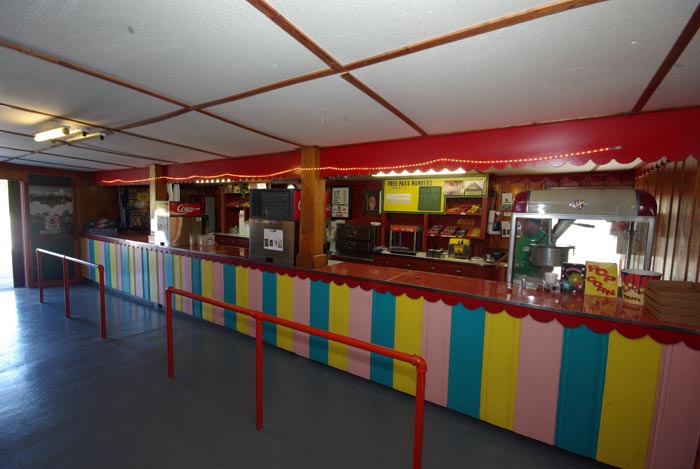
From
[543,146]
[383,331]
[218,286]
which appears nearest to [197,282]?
[218,286]

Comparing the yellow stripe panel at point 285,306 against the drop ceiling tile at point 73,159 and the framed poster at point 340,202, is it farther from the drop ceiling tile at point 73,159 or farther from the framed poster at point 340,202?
the drop ceiling tile at point 73,159

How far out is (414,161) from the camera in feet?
9.63

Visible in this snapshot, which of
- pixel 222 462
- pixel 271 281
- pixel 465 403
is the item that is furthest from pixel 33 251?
pixel 465 403

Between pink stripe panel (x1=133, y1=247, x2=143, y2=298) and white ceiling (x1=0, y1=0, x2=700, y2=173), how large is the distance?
292 cm

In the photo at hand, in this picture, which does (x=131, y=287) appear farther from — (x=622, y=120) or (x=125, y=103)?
(x=622, y=120)

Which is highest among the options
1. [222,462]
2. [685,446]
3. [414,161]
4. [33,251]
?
[414,161]

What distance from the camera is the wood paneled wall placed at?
2.21m

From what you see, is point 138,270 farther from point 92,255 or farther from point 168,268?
point 92,255

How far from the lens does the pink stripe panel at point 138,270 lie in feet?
16.8

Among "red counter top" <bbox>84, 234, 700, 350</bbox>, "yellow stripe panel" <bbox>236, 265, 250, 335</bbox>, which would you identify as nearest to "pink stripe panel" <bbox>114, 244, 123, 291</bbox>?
"yellow stripe panel" <bbox>236, 265, 250, 335</bbox>

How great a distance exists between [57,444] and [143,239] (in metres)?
3.93

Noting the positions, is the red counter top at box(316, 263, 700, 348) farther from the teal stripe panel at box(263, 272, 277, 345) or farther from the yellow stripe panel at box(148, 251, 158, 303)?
the yellow stripe panel at box(148, 251, 158, 303)

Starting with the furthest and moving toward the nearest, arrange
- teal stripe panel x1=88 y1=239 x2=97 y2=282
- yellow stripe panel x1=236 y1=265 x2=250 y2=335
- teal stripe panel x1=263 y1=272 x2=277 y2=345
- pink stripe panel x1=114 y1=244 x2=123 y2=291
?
teal stripe panel x1=88 y1=239 x2=97 y2=282, pink stripe panel x1=114 y1=244 x2=123 y2=291, yellow stripe panel x1=236 y1=265 x2=250 y2=335, teal stripe panel x1=263 y1=272 x2=277 y2=345

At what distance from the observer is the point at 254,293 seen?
3.76 meters
